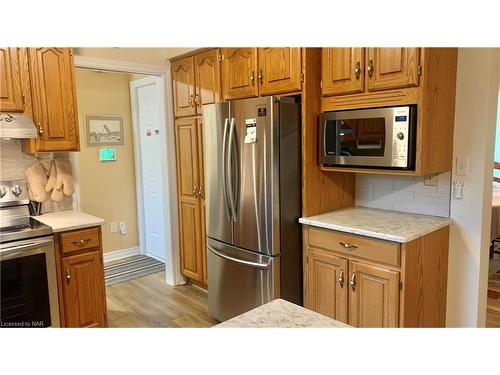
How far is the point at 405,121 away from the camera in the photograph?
197 cm

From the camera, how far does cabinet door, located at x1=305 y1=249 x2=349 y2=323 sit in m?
2.21

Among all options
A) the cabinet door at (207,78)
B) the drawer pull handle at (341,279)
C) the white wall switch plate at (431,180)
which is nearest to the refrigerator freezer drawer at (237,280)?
the drawer pull handle at (341,279)

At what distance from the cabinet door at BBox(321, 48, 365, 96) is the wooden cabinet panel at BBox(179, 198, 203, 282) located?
1622 millimetres

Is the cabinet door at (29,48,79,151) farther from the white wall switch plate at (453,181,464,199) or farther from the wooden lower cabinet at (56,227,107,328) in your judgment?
the white wall switch plate at (453,181,464,199)

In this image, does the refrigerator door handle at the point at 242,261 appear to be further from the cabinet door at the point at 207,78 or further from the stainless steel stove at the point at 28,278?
the cabinet door at the point at 207,78

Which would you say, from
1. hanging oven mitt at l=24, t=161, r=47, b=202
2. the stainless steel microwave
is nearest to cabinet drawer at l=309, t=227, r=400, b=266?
the stainless steel microwave

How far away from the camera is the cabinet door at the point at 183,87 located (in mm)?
3244

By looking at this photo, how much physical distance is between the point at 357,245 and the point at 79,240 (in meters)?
1.78

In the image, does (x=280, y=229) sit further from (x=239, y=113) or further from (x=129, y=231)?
(x=129, y=231)

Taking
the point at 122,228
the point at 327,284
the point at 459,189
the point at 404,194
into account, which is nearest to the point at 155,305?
the point at 122,228

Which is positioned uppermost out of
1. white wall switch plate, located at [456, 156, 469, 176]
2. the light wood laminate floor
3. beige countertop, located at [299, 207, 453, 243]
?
white wall switch plate, located at [456, 156, 469, 176]

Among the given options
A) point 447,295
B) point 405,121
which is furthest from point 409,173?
point 447,295

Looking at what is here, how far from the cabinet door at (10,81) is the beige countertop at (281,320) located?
222cm

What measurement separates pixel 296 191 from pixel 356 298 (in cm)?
75
